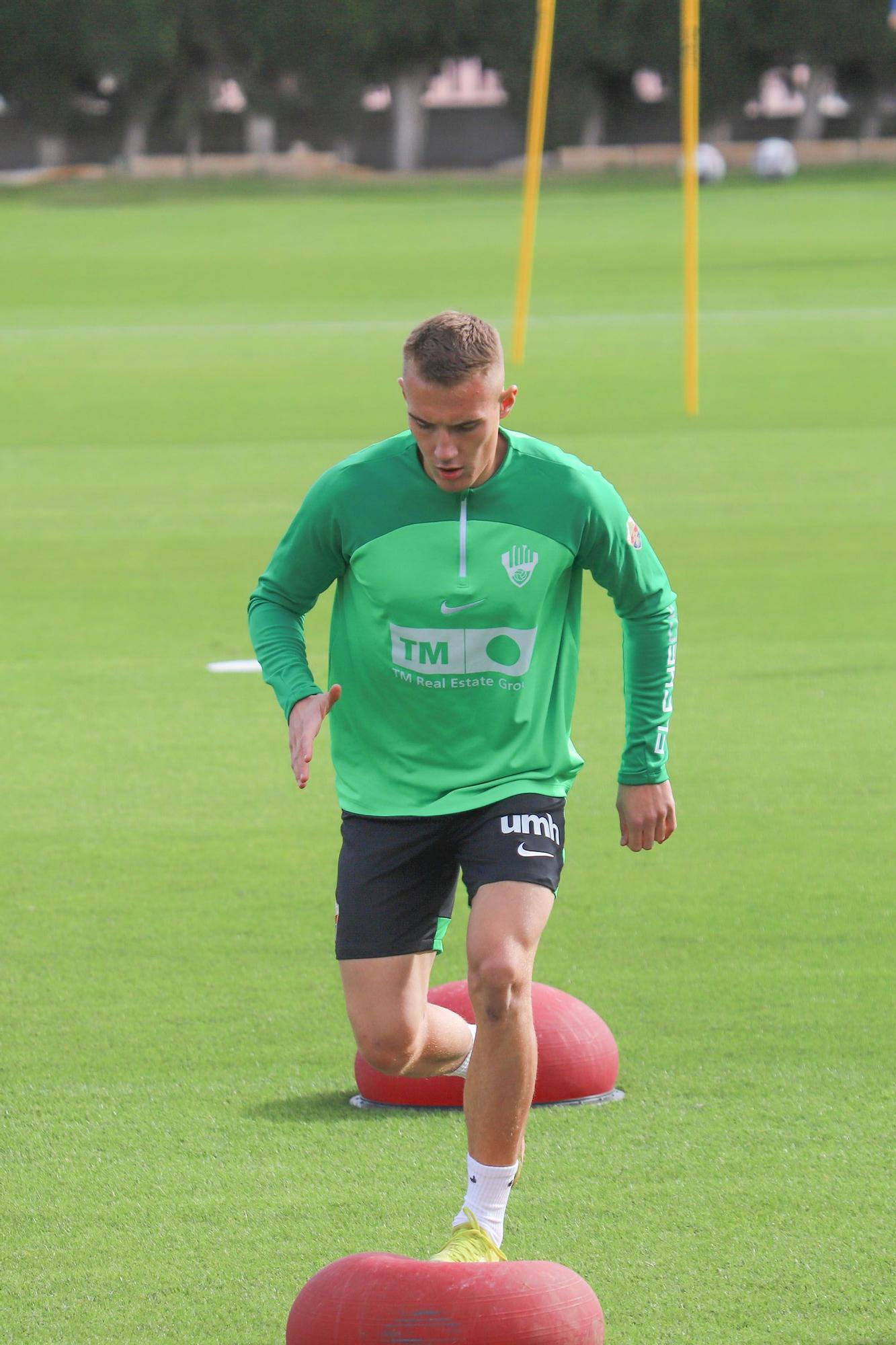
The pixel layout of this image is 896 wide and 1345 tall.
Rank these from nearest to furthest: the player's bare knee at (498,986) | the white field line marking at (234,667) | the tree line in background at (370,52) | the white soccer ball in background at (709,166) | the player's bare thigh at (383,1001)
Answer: the player's bare knee at (498,986), the player's bare thigh at (383,1001), the white field line marking at (234,667), the white soccer ball in background at (709,166), the tree line in background at (370,52)

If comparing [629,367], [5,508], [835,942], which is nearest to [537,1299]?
[835,942]

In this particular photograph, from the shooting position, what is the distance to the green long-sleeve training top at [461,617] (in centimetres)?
478

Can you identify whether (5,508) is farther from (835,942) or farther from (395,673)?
(395,673)

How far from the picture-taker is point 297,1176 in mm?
5133

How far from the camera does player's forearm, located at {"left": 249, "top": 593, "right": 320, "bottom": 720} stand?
491 centimetres

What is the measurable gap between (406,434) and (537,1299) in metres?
2.06

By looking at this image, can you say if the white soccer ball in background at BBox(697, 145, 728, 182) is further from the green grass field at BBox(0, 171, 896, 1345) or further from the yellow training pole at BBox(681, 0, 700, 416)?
the green grass field at BBox(0, 171, 896, 1345)

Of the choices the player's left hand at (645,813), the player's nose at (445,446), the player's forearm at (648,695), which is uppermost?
the player's nose at (445,446)

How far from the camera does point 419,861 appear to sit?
488 cm

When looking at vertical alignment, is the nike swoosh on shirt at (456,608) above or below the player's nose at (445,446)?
below

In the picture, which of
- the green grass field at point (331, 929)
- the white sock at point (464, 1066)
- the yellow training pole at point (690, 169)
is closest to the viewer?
the green grass field at point (331, 929)

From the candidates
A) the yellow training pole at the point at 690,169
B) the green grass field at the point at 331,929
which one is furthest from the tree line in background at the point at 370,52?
the green grass field at the point at 331,929

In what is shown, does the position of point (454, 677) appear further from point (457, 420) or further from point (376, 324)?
point (376, 324)

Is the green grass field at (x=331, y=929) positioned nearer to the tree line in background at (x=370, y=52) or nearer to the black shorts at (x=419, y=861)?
the black shorts at (x=419, y=861)
